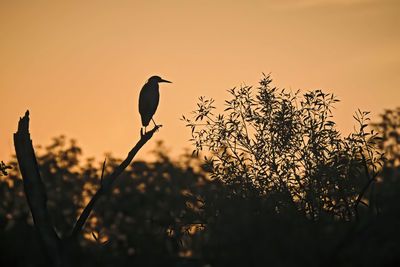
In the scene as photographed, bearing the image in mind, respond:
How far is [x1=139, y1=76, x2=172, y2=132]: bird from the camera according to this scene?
719 inches

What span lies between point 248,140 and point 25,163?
6.06m

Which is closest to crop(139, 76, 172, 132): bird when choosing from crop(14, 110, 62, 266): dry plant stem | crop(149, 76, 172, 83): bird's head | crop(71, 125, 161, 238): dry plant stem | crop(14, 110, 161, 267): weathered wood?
crop(149, 76, 172, 83): bird's head

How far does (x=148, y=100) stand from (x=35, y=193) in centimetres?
740

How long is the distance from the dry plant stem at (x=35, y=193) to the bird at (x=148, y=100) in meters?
6.58

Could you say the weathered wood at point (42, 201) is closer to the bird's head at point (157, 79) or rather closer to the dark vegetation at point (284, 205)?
the dark vegetation at point (284, 205)

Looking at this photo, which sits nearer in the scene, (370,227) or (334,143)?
(370,227)

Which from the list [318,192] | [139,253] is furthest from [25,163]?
[139,253]

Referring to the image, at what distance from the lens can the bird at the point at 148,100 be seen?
1825cm

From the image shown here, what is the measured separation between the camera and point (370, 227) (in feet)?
31.1

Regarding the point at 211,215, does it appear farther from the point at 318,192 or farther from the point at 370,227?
the point at 370,227

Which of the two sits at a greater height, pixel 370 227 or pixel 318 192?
pixel 318 192

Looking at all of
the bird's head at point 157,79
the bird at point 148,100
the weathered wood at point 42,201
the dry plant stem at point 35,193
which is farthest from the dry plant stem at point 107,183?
the bird's head at point 157,79

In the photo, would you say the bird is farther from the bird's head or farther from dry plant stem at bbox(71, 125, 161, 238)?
dry plant stem at bbox(71, 125, 161, 238)

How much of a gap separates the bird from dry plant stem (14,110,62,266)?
6.58 metres
